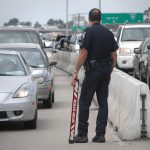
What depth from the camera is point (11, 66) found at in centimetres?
1430

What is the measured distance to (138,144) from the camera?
11117 mm

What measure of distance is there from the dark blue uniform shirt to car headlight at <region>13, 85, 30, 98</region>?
2.21 metres

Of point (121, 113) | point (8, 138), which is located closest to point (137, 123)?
point (121, 113)

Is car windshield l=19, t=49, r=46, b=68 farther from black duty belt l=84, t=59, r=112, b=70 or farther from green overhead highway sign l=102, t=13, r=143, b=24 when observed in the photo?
green overhead highway sign l=102, t=13, r=143, b=24

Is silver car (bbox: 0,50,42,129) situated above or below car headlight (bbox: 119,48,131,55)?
above

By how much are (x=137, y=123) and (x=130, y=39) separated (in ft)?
58.7

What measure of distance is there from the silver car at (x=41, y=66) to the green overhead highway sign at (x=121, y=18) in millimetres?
64997

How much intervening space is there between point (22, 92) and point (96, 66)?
227cm

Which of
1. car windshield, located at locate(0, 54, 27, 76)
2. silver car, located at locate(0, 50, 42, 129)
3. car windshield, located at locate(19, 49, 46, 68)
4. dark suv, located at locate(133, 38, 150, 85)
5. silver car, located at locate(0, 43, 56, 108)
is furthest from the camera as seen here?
dark suv, located at locate(133, 38, 150, 85)


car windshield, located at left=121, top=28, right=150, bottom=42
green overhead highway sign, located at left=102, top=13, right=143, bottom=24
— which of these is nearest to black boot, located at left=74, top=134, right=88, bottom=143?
car windshield, located at left=121, top=28, right=150, bottom=42

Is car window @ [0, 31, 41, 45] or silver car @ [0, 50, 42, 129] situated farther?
car window @ [0, 31, 41, 45]

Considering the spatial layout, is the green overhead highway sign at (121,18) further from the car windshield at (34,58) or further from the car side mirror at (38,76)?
the car side mirror at (38,76)

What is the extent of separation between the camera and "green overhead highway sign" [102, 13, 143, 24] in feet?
275

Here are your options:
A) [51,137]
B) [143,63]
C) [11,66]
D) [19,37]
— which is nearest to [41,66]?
[11,66]
